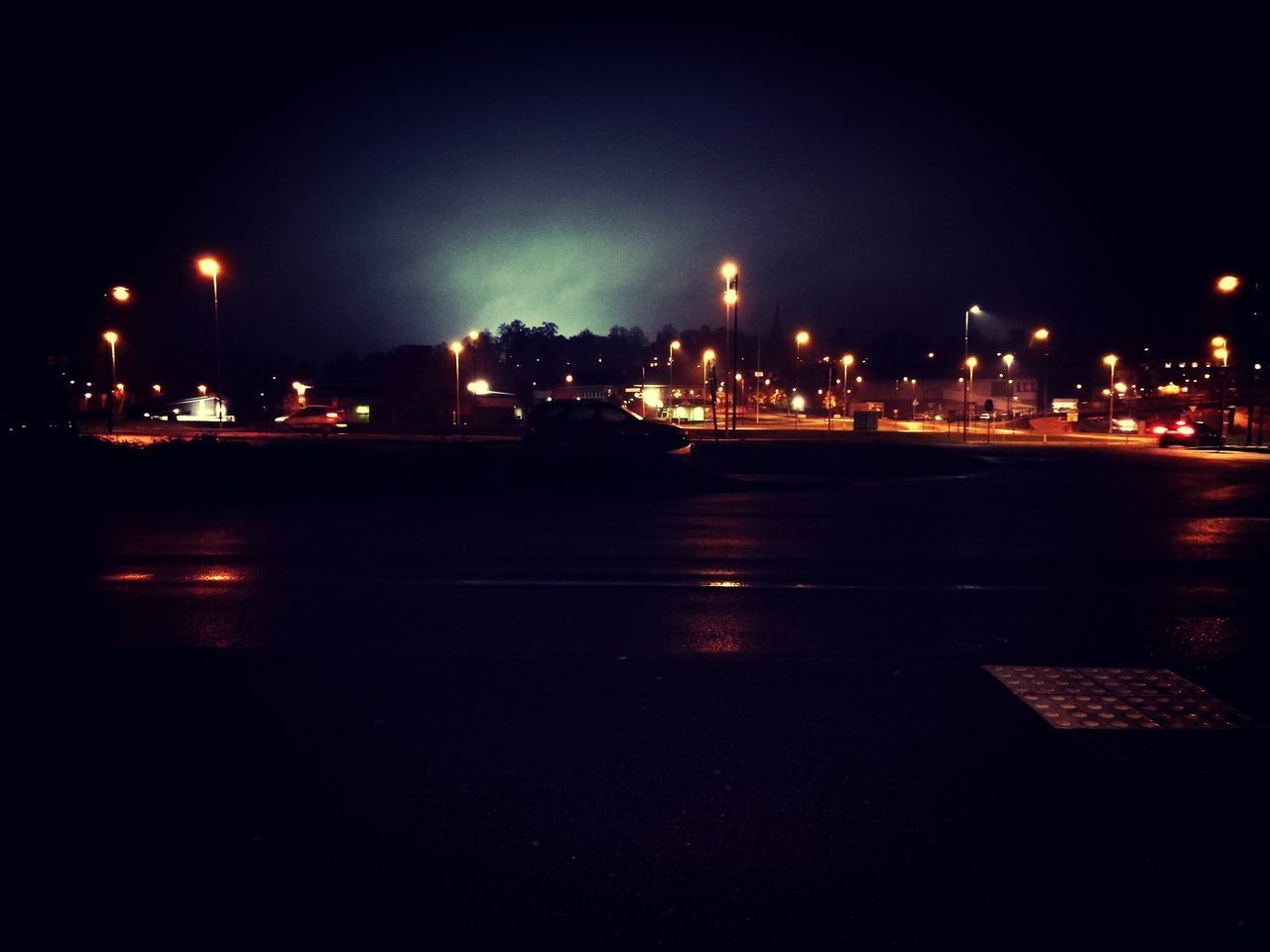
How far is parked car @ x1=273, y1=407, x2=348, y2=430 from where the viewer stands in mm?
41656

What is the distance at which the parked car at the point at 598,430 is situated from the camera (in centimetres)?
2245

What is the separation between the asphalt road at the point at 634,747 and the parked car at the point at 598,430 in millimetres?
12063

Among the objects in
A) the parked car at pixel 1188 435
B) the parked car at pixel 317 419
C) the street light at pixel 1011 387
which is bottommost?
the parked car at pixel 1188 435

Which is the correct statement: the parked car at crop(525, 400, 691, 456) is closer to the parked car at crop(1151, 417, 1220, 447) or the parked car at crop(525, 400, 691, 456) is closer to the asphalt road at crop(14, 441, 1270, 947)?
the asphalt road at crop(14, 441, 1270, 947)

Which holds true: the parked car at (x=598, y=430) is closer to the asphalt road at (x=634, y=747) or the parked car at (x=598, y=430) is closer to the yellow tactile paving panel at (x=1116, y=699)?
the asphalt road at (x=634, y=747)

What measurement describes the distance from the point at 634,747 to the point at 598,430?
18623mm

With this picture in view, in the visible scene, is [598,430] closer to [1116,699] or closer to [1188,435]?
[1116,699]

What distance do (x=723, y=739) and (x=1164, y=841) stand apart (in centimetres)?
207

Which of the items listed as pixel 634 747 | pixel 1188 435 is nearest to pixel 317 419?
pixel 634 747

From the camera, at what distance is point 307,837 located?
3268 millimetres

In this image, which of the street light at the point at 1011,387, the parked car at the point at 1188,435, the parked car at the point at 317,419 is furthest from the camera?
the street light at the point at 1011,387

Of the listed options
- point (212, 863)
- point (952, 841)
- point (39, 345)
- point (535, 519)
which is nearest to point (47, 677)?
point (212, 863)

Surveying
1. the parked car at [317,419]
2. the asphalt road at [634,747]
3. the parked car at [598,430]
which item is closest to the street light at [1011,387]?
the parked car at [317,419]

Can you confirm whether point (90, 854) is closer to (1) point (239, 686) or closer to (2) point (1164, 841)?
(1) point (239, 686)
